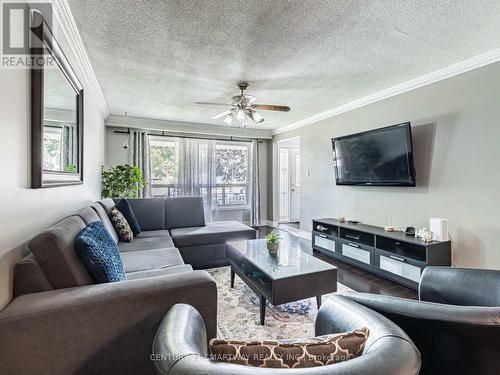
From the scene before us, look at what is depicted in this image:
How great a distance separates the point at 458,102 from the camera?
2.61 m

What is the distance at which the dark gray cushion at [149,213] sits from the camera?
11.7 feet

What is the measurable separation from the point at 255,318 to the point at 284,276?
52 cm

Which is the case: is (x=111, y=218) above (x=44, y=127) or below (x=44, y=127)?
below

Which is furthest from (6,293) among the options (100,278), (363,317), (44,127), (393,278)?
(393,278)

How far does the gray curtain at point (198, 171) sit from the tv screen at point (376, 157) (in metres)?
2.75

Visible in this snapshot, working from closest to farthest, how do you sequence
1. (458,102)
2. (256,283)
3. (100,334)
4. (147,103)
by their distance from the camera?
(100,334) < (256,283) < (458,102) < (147,103)

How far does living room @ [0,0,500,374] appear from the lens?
3.21 ft

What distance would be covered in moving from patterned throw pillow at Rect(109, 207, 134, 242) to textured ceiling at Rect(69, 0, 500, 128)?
1621mm

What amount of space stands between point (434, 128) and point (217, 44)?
258cm

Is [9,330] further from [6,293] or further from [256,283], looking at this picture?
[256,283]

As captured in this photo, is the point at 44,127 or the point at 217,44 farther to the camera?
the point at 217,44

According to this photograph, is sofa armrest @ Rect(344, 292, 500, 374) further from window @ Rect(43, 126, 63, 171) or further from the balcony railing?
the balcony railing

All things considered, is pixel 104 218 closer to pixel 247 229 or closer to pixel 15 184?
pixel 15 184

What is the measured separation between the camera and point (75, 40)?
6.72 feet
